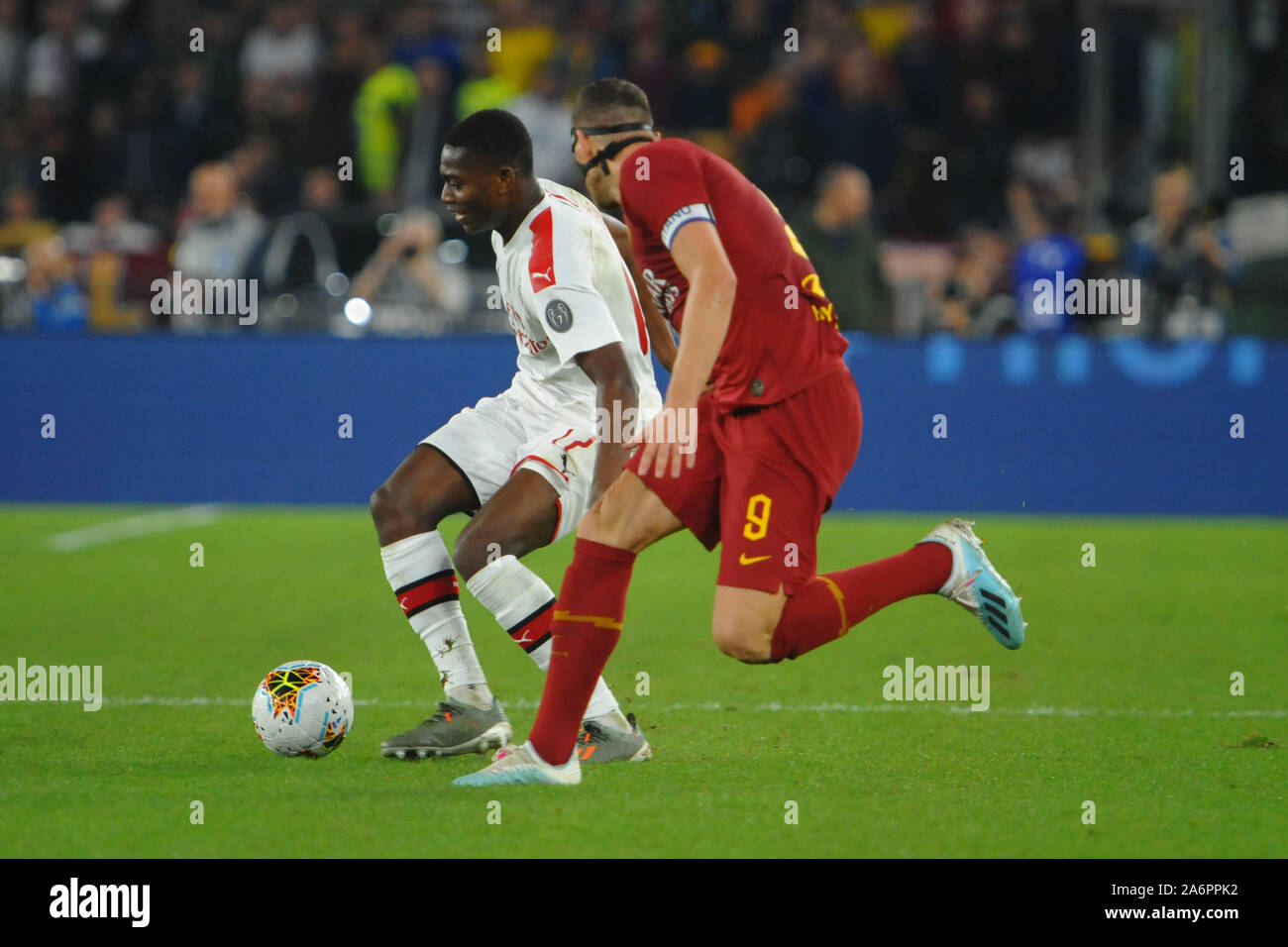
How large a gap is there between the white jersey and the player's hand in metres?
0.62

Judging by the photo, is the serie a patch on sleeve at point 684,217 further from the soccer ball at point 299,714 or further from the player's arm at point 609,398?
the soccer ball at point 299,714

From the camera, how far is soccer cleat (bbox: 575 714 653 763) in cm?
534

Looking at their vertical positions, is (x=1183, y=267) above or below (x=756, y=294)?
above

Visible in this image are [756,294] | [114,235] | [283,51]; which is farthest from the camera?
[283,51]

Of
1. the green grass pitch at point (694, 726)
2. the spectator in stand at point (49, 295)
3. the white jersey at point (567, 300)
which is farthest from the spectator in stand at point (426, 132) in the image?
the white jersey at point (567, 300)

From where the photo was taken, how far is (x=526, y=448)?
566 cm

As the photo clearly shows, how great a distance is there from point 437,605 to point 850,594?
131 centimetres

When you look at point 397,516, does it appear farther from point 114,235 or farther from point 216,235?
point 114,235

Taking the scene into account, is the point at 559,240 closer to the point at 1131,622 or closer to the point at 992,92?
the point at 1131,622

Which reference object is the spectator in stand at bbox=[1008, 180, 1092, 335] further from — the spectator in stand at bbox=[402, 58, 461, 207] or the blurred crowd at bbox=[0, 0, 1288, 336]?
the spectator in stand at bbox=[402, 58, 461, 207]

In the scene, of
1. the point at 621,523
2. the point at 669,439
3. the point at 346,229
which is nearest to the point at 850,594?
the point at 621,523

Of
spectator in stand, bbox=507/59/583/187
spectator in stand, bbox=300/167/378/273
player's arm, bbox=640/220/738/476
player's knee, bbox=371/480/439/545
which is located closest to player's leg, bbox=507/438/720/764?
player's arm, bbox=640/220/738/476

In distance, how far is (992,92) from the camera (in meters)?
15.5

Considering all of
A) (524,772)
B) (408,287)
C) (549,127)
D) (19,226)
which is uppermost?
(549,127)
